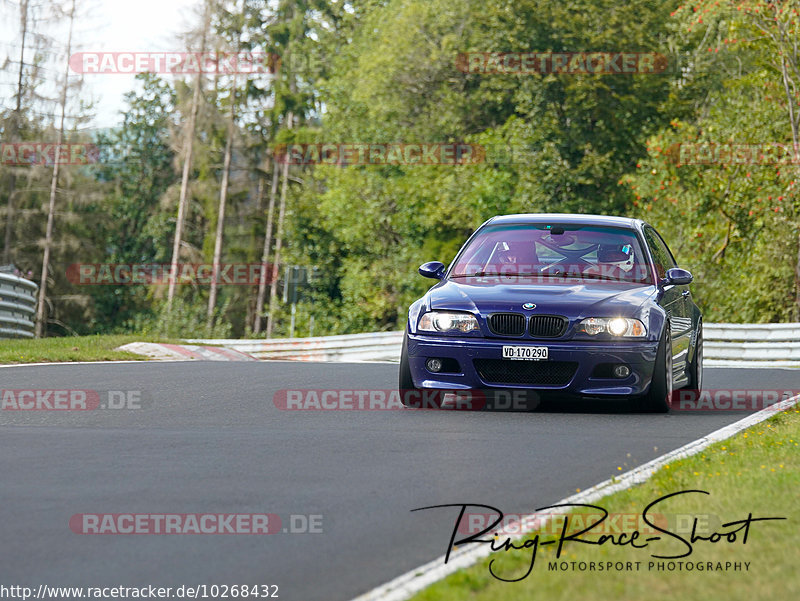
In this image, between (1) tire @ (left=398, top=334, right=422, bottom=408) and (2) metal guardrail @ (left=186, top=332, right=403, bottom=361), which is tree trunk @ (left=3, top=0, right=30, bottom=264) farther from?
(1) tire @ (left=398, top=334, right=422, bottom=408)

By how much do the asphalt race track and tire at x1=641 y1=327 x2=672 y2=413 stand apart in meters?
0.14

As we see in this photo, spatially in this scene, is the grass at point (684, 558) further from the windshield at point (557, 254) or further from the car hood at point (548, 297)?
the windshield at point (557, 254)

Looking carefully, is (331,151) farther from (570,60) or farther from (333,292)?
(570,60)

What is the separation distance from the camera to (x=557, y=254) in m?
11.9

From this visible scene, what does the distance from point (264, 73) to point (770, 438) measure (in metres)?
55.0

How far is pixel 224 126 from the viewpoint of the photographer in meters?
56.3

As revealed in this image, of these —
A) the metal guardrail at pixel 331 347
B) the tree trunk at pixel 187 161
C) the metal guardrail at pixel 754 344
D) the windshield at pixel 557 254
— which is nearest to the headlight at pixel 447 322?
the windshield at pixel 557 254

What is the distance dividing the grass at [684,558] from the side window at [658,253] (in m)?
5.15

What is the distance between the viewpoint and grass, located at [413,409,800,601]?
177 inches

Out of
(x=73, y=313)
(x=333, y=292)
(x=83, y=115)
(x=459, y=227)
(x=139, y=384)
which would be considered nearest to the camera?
(x=139, y=384)

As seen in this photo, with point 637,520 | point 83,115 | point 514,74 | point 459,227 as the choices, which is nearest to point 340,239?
point 459,227

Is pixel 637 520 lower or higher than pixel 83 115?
lower

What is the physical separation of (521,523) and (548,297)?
5.18 metres

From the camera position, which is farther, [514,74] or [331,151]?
[331,151]
